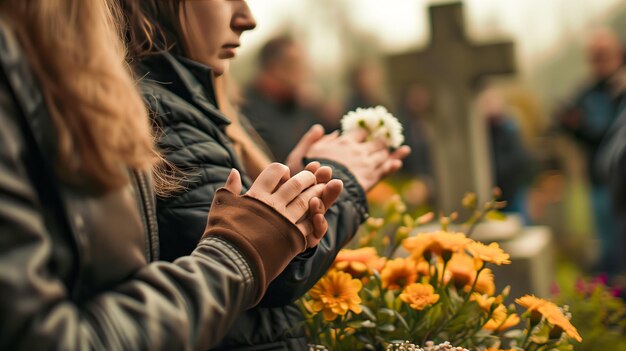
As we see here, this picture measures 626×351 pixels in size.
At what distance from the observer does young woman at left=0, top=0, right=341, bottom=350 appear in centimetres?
107

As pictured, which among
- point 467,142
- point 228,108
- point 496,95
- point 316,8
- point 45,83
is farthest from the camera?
point 316,8

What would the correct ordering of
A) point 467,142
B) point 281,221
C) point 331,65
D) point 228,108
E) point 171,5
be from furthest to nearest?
point 331,65, point 467,142, point 228,108, point 171,5, point 281,221

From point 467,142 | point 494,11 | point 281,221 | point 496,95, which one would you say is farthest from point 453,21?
point 494,11

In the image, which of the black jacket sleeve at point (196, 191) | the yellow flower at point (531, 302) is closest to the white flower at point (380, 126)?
the black jacket sleeve at point (196, 191)

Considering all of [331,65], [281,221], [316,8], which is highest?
[281,221]

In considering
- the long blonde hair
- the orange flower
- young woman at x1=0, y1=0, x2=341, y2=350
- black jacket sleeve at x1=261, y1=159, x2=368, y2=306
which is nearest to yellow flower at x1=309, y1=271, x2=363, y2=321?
black jacket sleeve at x1=261, y1=159, x2=368, y2=306

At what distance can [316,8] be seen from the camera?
21.2 meters

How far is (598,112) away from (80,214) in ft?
19.0

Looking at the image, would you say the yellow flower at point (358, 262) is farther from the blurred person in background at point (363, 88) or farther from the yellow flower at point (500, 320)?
the blurred person in background at point (363, 88)

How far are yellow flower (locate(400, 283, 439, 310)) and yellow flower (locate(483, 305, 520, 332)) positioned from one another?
151 mm

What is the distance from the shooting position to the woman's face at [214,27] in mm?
1829

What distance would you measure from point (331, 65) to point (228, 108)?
21.4 m

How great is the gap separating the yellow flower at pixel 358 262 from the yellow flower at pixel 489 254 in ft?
0.81

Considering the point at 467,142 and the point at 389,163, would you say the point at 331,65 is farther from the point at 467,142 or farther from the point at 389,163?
the point at 389,163
